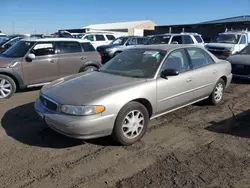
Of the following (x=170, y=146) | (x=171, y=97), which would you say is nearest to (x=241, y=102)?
(x=171, y=97)

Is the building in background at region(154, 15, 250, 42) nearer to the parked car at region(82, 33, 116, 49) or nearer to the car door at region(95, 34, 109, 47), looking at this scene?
the parked car at region(82, 33, 116, 49)

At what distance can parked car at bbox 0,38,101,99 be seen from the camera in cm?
678

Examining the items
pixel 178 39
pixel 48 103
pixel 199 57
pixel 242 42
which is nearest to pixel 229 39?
pixel 242 42

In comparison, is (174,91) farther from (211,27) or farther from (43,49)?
(211,27)

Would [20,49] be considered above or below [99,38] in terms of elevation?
below

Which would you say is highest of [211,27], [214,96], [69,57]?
[211,27]

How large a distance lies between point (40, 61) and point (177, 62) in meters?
4.35

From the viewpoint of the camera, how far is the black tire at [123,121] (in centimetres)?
367

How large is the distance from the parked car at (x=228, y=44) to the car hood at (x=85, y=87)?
9.71 metres

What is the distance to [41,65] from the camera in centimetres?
725

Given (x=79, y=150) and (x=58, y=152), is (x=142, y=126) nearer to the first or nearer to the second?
(x=79, y=150)

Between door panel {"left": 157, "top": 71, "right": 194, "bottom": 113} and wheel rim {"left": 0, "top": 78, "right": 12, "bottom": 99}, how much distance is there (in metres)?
4.57

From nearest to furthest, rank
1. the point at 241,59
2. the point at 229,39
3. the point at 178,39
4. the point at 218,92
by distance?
1. the point at 218,92
2. the point at 241,59
3. the point at 178,39
4. the point at 229,39

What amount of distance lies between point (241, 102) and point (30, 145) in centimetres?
523
